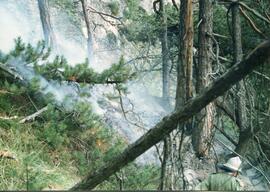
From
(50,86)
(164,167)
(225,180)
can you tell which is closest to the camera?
(164,167)

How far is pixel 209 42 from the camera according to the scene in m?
10.3

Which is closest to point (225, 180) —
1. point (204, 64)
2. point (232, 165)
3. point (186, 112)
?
point (232, 165)

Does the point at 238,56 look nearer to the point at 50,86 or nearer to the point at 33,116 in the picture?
the point at 50,86

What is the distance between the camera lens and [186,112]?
3.70m

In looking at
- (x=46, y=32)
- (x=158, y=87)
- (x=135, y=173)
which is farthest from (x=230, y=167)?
(x=158, y=87)

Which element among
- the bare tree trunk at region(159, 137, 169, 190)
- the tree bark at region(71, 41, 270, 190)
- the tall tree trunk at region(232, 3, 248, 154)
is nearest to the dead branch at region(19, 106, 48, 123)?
the tall tree trunk at region(232, 3, 248, 154)

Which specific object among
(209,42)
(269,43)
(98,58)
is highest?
(98,58)

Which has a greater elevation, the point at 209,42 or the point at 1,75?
the point at 209,42

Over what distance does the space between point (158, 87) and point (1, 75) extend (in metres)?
21.9

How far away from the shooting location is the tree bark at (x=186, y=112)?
323 centimetres

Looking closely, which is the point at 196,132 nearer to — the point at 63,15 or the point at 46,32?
the point at 46,32

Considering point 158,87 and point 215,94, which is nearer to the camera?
point 215,94

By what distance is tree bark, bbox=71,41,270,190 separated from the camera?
3.23m

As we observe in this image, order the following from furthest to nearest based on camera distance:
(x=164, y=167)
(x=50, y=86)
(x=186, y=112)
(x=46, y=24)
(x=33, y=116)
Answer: (x=46, y=24), (x=50, y=86), (x=33, y=116), (x=164, y=167), (x=186, y=112)
